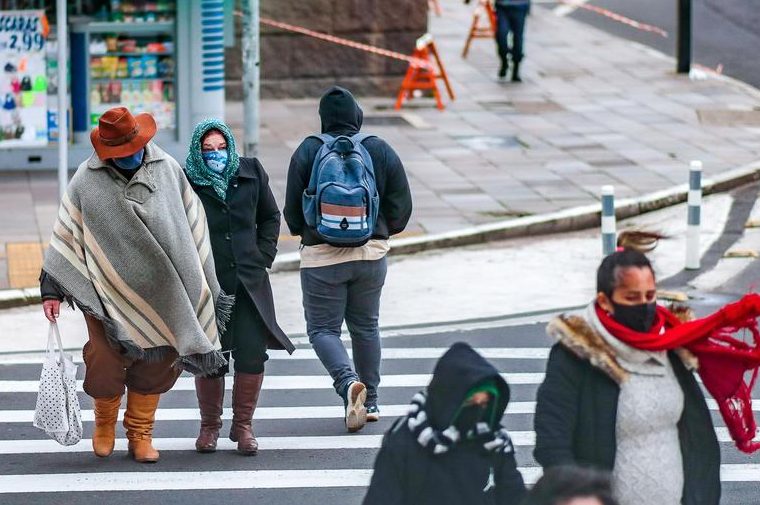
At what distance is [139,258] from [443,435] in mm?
3348

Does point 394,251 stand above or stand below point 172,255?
below

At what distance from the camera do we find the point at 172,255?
8062 mm

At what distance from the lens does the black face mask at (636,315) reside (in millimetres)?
5223

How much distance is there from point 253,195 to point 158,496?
1.57m

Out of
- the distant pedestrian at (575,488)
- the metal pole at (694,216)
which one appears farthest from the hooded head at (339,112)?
the metal pole at (694,216)

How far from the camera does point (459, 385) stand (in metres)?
4.89

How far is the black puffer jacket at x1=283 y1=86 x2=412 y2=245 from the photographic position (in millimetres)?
8742

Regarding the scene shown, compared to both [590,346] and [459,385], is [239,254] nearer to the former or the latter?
[590,346]

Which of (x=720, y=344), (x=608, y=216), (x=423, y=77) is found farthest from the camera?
(x=423, y=77)

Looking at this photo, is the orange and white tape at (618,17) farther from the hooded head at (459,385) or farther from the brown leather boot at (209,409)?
the hooded head at (459,385)

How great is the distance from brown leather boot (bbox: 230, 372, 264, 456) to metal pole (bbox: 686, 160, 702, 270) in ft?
20.4

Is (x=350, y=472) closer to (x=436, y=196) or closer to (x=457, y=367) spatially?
(x=457, y=367)

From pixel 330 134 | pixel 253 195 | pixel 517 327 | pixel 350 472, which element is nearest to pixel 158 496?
pixel 350 472

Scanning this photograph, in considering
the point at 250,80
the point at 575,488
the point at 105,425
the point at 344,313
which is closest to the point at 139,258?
the point at 105,425
